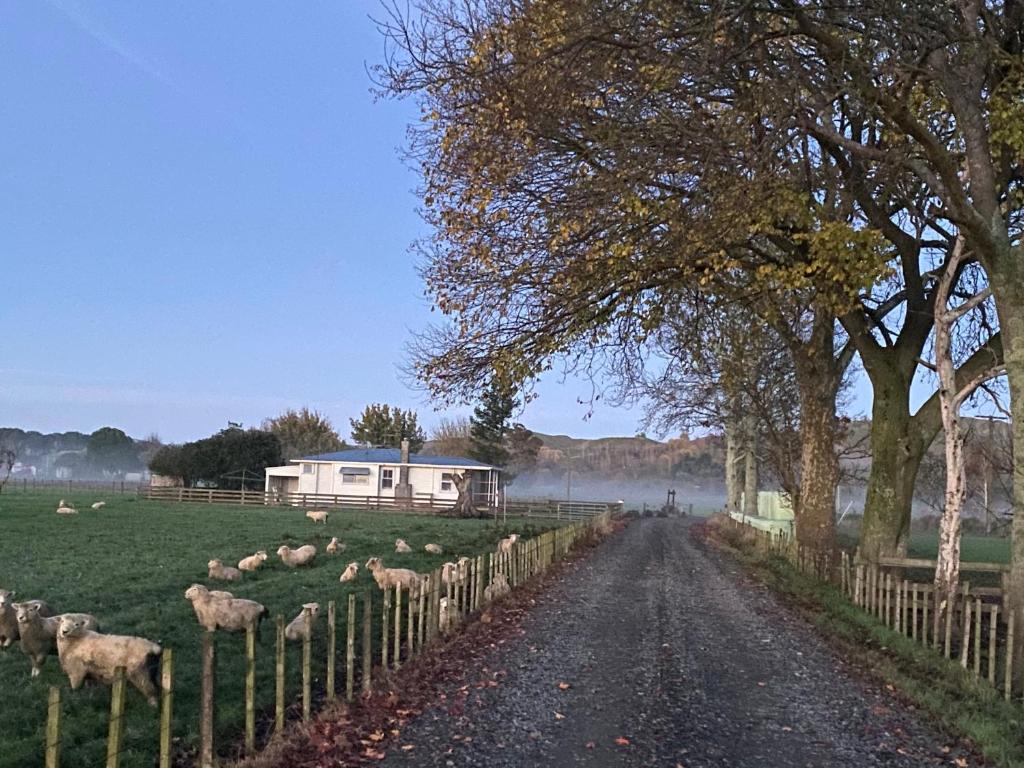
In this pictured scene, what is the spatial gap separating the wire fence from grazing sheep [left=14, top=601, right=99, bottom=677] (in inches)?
51.6

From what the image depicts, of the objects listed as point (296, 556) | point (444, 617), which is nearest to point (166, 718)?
point (444, 617)

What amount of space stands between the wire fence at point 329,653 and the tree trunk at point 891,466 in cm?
688

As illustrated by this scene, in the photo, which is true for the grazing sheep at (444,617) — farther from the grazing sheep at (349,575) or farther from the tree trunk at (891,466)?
the tree trunk at (891,466)

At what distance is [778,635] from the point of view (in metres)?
12.9

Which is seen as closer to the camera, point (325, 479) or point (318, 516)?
point (318, 516)

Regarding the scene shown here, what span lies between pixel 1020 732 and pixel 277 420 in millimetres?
99602

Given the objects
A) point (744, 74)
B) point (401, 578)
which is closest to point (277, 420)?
point (401, 578)

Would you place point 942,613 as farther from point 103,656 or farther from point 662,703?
point 103,656

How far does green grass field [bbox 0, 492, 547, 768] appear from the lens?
7.66 metres

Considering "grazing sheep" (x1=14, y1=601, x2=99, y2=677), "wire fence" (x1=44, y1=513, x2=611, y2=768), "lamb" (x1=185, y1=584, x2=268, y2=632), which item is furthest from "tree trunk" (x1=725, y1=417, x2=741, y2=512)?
"grazing sheep" (x1=14, y1=601, x2=99, y2=677)

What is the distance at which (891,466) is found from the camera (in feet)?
55.0

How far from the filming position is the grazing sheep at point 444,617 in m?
12.2

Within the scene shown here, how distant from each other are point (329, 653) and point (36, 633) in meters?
3.38

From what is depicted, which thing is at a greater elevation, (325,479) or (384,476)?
(384,476)
